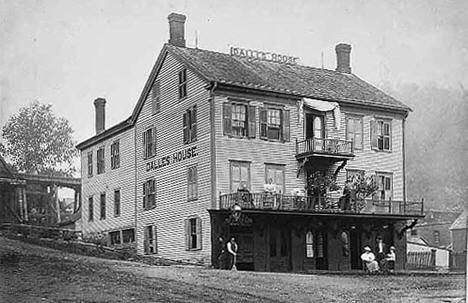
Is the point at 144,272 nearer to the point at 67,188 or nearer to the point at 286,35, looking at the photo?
the point at 67,188

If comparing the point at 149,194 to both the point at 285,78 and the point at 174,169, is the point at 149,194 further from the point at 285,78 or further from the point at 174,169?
the point at 285,78

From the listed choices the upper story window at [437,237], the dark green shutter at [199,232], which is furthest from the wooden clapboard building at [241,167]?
the upper story window at [437,237]

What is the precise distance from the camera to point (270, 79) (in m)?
4.79

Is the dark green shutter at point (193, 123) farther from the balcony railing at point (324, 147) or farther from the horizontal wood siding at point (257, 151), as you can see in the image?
the balcony railing at point (324, 147)

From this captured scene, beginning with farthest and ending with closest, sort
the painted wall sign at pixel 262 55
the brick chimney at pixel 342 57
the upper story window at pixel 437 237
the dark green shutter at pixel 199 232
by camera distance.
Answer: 1. the upper story window at pixel 437 237
2. the brick chimney at pixel 342 57
3. the painted wall sign at pixel 262 55
4. the dark green shutter at pixel 199 232

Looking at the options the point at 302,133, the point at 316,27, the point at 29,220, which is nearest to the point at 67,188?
the point at 29,220

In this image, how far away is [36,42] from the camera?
464cm

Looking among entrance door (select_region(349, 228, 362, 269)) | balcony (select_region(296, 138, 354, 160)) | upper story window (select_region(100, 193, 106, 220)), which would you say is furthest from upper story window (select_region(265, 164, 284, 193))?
upper story window (select_region(100, 193, 106, 220))

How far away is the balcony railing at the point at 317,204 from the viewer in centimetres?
459

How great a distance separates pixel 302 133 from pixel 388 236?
76cm

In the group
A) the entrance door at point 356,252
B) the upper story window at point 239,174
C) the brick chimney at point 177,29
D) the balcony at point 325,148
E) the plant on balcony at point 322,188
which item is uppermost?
the brick chimney at point 177,29

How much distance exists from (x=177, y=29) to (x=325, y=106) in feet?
3.03

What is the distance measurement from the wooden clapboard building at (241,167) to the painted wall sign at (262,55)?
1 centimetres

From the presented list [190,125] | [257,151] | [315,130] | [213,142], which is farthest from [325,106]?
[190,125]
